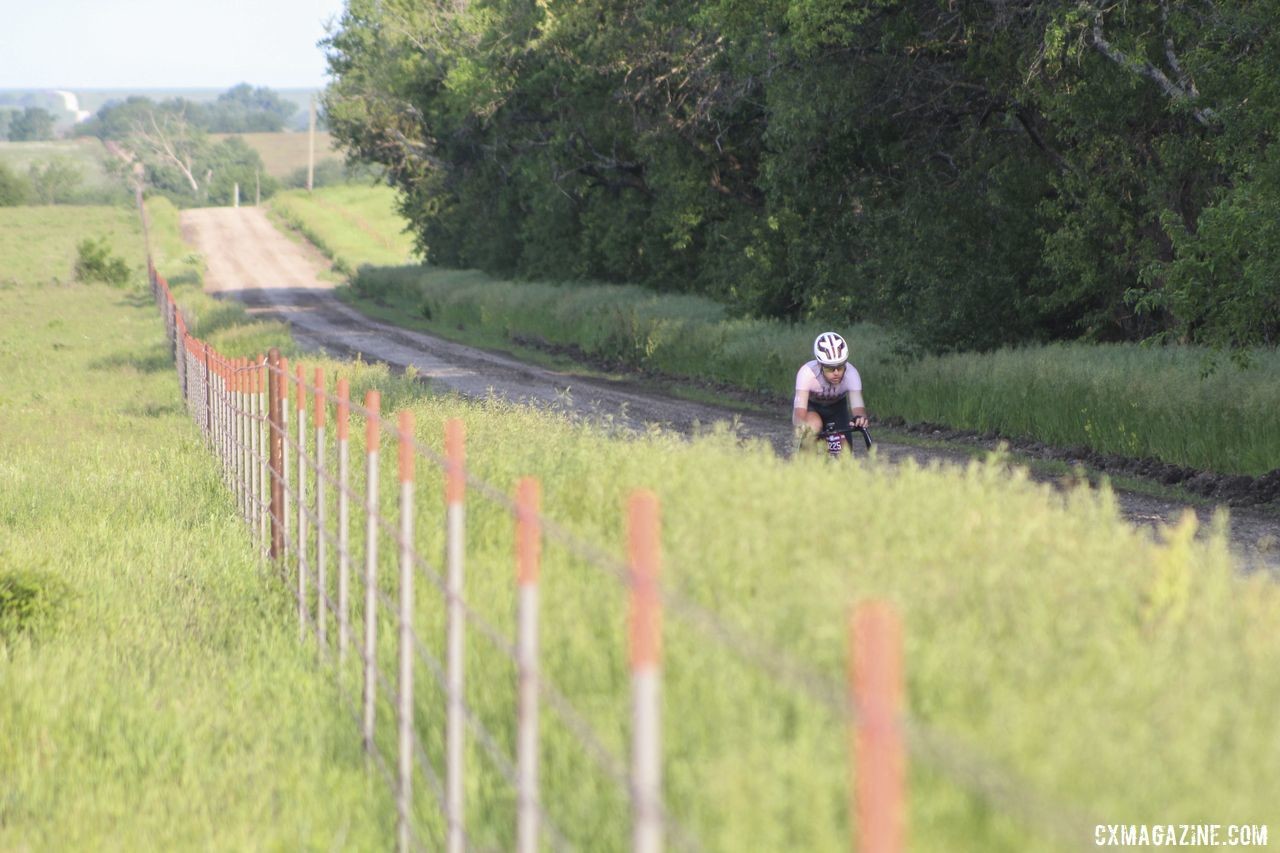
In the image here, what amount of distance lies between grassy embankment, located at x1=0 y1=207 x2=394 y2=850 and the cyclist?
437 centimetres

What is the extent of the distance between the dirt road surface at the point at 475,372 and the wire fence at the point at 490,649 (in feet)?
8.04

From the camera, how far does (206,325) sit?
37.8 meters

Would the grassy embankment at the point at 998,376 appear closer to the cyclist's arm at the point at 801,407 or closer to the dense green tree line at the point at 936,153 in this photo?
the dense green tree line at the point at 936,153

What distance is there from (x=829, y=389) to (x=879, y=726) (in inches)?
404

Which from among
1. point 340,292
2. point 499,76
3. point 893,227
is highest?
point 499,76

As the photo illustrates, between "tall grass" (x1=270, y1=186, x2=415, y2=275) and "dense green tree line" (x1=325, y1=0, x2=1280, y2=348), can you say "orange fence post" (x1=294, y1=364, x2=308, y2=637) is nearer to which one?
"dense green tree line" (x1=325, y1=0, x2=1280, y2=348)

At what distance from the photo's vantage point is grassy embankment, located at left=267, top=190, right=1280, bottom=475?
1744cm

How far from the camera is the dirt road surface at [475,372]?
48.7 feet

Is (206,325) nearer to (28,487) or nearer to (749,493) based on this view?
(28,487)

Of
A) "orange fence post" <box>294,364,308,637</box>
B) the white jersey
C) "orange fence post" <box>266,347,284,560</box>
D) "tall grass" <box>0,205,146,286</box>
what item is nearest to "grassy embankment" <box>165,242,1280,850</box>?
"orange fence post" <box>294,364,308,637</box>

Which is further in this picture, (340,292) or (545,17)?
(340,292)

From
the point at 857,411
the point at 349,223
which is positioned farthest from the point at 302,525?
the point at 349,223

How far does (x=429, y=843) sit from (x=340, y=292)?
66120 millimetres

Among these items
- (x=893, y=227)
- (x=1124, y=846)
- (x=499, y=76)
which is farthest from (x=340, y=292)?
(x=1124, y=846)
